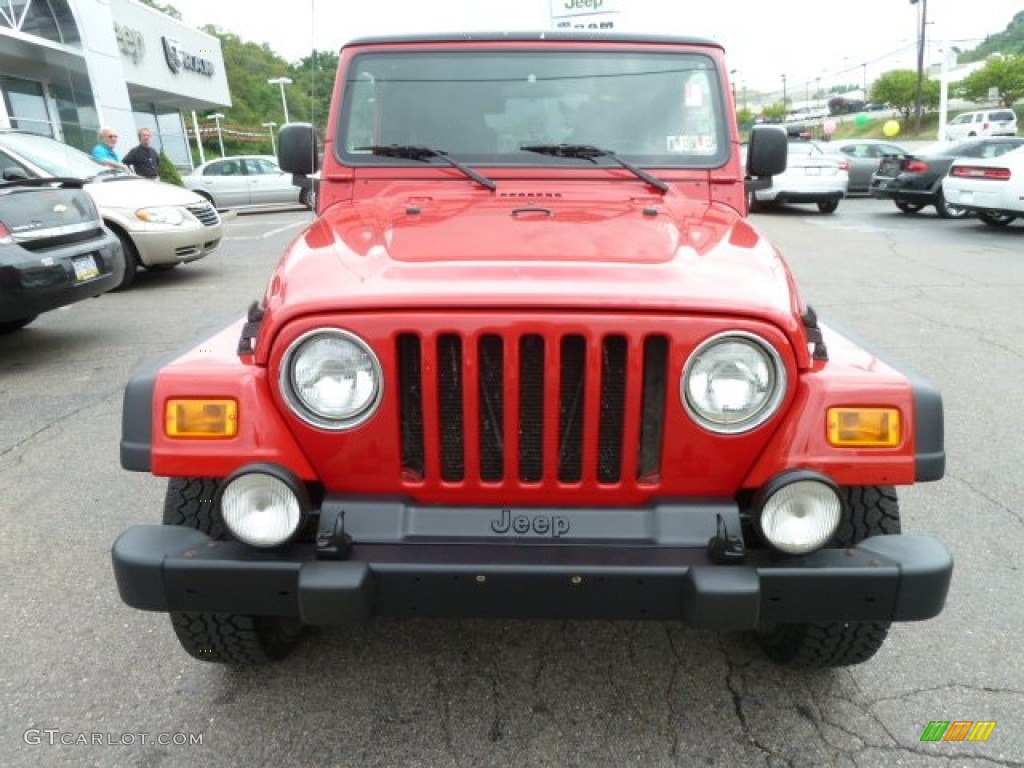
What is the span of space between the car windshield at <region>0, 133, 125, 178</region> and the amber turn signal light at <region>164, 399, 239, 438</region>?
6112mm

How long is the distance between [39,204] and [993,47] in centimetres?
12552

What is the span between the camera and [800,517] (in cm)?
188

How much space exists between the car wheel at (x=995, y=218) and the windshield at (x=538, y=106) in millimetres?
11978

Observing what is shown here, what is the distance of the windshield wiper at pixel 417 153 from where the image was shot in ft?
9.74

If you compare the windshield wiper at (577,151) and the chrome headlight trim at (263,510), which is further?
Answer: the windshield wiper at (577,151)

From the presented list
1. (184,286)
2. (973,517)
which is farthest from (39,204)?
(973,517)

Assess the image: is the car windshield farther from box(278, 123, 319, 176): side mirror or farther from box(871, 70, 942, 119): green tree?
box(871, 70, 942, 119): green tree

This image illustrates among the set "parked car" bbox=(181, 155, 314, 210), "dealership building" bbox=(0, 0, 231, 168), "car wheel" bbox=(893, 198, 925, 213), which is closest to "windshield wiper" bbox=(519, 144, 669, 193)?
"car wheel" bbox=(893, 198, 925, 213)

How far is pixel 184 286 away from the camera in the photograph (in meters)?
8.88

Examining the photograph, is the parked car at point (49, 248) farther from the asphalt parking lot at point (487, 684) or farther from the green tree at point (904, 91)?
the green tree at point (904, 91)

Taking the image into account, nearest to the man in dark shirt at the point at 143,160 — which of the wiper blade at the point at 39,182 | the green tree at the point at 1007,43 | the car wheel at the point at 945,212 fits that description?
the wiper blade at the point at 39,182

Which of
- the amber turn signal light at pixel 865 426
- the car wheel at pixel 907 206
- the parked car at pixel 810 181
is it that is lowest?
the car wheel at pixel 907 206

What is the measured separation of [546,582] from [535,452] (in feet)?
1.07

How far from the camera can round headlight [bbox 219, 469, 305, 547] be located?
1.89 m
